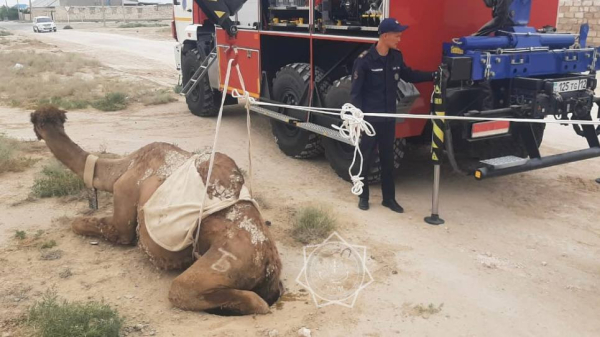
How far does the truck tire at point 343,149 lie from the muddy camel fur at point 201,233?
2.65m

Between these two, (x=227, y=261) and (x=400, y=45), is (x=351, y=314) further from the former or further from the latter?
(x=400, y=45)

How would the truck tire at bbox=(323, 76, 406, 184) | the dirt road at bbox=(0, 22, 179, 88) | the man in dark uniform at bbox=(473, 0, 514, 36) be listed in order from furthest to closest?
1. the dirt road at bbox=(0, 22, 179, 88)
2. the truck tire at bbox=(323, 76, 406, 184)
3. the man in dark uniform at bbox=(473, 0, 514, 36)

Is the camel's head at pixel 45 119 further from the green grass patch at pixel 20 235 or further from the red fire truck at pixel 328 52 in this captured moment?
the red fire truck at pixel 328 52

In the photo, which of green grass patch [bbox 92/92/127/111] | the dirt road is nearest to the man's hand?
green grass patch [bbox 92/92/127/111]

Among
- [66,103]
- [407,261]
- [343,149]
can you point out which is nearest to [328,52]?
[343,149]

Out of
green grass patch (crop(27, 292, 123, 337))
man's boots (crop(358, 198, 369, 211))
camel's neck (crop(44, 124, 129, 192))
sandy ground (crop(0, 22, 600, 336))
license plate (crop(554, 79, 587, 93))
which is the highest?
license plate (crop(554, 79, 587, 93))

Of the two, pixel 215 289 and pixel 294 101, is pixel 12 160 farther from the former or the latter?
pixel 215 289

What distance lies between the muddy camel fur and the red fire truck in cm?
260

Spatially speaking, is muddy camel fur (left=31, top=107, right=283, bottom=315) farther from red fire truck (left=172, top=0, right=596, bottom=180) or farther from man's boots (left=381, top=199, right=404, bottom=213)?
red fire truck (left=172, top=0, right=596, bottom=180)

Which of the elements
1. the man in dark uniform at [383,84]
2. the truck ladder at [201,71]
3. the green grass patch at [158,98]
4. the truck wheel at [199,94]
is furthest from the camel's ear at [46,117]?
the green grass patch at [158,98]

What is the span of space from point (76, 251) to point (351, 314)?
2.68 meters

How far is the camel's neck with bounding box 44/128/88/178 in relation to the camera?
16.8ft

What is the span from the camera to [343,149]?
7.39m

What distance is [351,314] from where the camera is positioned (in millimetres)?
4160
